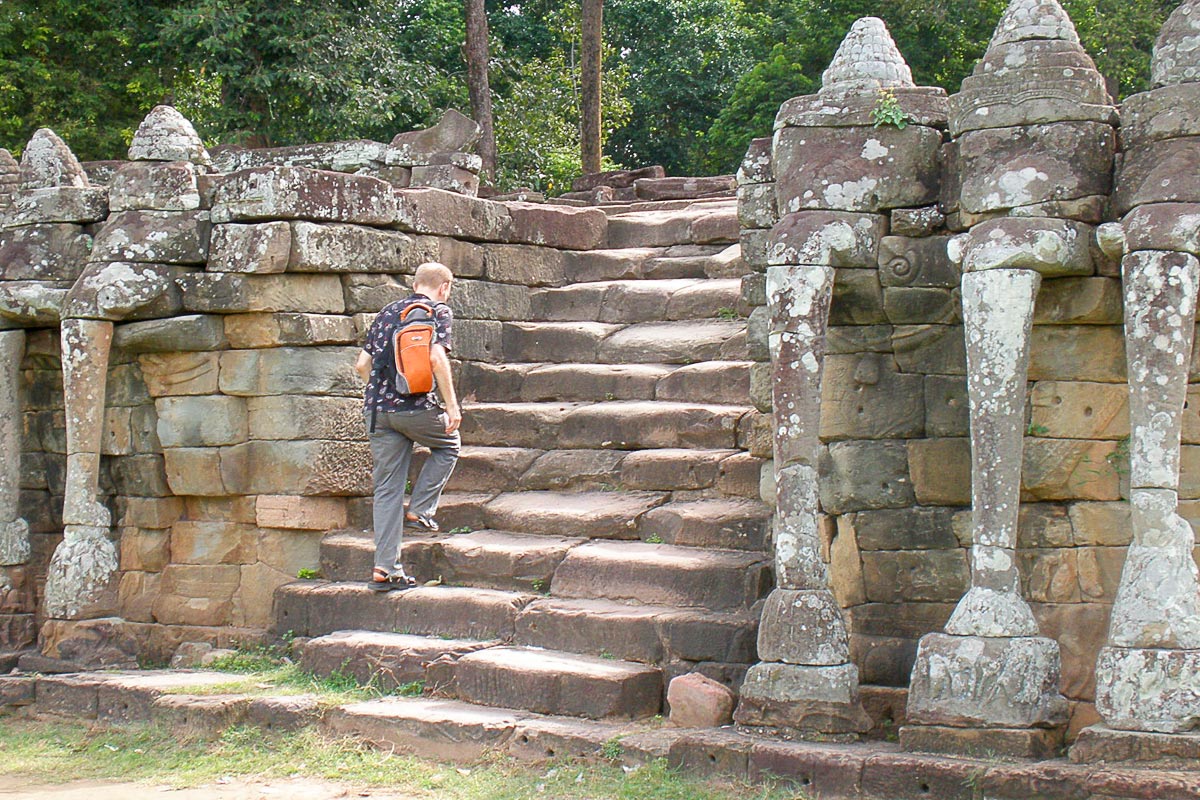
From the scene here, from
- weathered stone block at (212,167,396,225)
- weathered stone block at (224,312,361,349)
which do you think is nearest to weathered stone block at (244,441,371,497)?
weathered stone block at (224,312,361,349)

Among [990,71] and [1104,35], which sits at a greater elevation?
[1104,35]

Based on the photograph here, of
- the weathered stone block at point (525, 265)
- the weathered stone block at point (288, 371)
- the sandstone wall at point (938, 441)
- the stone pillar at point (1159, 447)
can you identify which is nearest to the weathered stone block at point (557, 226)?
the weathered stone block at point (525, 265)

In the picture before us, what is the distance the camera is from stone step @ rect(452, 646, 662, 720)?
6.45m

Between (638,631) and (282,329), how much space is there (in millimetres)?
2886

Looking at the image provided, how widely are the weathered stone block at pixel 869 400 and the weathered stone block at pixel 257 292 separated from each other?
3310mm

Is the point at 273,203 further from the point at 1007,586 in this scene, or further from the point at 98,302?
the point at 1007,586

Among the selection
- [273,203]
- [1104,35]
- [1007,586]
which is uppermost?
[1104,35]

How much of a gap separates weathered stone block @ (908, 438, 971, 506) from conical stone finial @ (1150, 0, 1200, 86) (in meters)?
1.57

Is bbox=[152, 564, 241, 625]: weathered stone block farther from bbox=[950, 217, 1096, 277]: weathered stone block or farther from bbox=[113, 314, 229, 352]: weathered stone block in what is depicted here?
bbox=[950, 217, 1096, 277]: weathered stone block

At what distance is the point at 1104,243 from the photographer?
551 cm

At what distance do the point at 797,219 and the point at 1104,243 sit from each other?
118cm

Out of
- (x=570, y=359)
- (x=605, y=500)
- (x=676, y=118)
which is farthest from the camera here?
(x=676, y=118)

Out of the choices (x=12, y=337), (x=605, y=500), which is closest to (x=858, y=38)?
(x=605, y=500)

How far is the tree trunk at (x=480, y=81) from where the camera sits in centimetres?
1919
